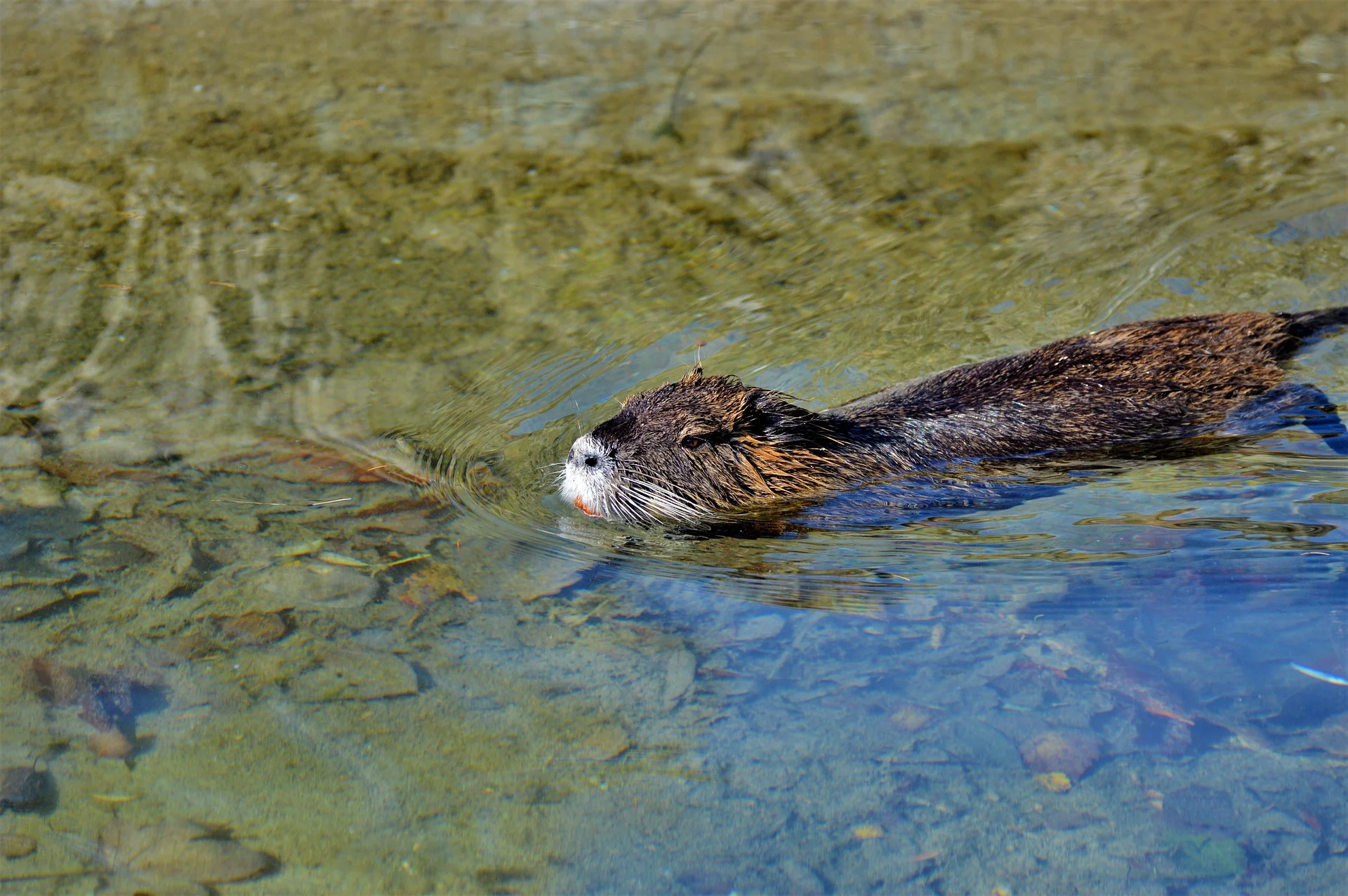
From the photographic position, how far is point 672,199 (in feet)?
21.1

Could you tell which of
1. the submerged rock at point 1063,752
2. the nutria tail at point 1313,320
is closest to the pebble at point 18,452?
the submerged rock at point 1063,752

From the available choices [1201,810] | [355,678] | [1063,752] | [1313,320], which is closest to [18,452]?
[355,678]

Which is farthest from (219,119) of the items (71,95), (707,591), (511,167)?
(707,591)

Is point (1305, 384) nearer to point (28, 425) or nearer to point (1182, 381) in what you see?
point (1182, 381)

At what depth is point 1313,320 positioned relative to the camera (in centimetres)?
494

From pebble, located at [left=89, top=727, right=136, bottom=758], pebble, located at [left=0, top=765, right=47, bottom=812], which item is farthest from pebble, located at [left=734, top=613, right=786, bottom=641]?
pebble, located at [left=0, top=765, right=47, bottom=812]

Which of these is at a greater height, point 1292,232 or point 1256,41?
point 1256,41

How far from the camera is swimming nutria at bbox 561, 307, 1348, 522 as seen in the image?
4312 mm

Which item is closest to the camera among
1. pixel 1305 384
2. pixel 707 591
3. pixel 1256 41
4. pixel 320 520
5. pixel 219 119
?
pixel 707 591

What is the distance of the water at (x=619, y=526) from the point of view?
9.13ft

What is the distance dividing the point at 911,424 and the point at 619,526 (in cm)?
113

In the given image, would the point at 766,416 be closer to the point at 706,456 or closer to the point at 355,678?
the point at 706,456

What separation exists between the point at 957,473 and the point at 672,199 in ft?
8.75

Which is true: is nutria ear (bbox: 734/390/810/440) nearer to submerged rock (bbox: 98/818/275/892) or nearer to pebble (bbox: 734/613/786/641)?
pebble (bbox: 734/613/786/641)
